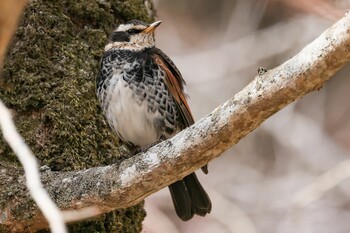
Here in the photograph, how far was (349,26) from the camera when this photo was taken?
244 cm

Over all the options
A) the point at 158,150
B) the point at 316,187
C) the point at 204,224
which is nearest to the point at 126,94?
the point at 158,150

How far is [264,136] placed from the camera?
712cm

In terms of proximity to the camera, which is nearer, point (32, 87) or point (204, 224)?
point (32, 87)

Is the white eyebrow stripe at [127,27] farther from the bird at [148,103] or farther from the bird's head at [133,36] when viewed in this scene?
the bird at [148,103]

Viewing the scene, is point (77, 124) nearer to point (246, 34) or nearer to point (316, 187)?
point (316, 187)

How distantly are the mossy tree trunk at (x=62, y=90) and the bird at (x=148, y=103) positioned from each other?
147mm

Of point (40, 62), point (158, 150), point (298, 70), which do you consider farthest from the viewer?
point (40, 62)

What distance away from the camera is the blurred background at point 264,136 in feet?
21.7

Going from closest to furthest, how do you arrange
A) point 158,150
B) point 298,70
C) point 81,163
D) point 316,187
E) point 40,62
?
1. point 298,70
2. point 158,150
3. point 81,163
4. point 40,62
5. point 316,187

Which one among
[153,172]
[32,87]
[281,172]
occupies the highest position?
[281,172]

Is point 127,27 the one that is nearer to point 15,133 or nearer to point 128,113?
point 128,113

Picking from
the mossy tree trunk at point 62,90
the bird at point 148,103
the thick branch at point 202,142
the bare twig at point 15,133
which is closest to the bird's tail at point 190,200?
the bird at point 148,103

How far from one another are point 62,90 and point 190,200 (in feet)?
3.13

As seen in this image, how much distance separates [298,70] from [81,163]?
161cm
